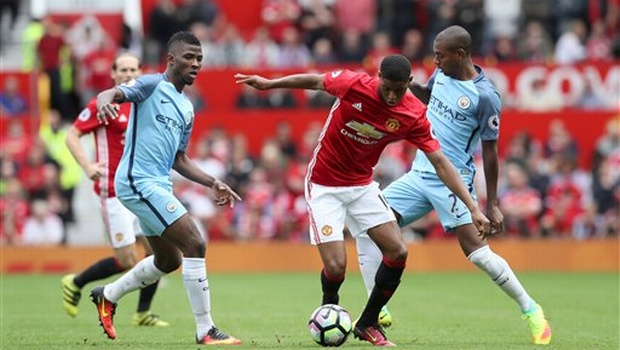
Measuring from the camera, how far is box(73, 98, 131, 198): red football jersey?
45.2 ft

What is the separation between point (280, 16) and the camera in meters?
28.2

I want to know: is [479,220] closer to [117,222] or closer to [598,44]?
[117,222]

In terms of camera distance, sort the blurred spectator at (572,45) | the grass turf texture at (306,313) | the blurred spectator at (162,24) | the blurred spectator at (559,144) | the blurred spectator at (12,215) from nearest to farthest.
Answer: the grass turf texture at (306,313)
the blurred spectator at (12,215)
the blurred spectator at (559,144)
the blurred spectator at (162,24)
the blurred spectator at (572,45)

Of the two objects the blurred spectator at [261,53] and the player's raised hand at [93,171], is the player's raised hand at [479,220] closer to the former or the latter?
the player's raised hand at [93,171]

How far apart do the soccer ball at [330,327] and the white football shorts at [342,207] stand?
2.19 feet

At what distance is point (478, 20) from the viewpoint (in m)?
27.9

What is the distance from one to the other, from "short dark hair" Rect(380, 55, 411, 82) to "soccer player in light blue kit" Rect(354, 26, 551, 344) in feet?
5.16

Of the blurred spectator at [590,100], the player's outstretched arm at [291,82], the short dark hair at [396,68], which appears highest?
the short dark hair at [396,68]

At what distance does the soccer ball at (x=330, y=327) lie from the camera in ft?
36.3

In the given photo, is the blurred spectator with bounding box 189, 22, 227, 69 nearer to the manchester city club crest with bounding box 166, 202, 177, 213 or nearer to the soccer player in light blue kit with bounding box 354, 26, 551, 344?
the soccer player in light blue kit with bounding box 354, 26, 551, 344

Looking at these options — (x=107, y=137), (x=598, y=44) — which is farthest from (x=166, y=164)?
(x=598, y=44)

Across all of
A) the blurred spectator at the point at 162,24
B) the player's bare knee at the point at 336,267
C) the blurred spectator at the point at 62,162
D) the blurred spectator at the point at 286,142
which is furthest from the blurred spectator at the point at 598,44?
the player's bare knee at the point at 336,267

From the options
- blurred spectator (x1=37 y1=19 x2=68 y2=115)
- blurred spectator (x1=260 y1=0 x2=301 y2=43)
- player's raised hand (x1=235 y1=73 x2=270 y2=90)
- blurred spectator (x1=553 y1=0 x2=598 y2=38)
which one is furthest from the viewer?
blurred spectator (x1=553 y1=0 x2=598 y2=38)

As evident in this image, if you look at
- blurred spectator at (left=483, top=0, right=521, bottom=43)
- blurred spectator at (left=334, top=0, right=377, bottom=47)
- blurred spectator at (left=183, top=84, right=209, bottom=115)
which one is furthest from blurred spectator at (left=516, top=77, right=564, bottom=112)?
blurred spectator at (left=183, top=84, right=209, bottom=115)
